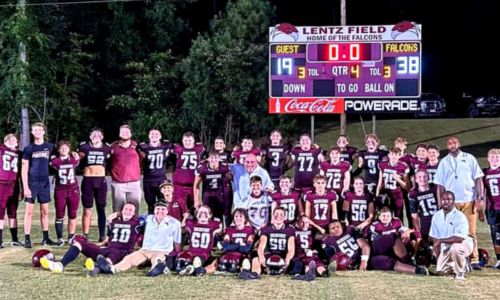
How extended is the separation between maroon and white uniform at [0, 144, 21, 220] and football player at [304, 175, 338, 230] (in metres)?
4.09

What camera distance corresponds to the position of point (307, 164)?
11.1m

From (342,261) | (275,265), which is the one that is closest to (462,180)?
(342,261)

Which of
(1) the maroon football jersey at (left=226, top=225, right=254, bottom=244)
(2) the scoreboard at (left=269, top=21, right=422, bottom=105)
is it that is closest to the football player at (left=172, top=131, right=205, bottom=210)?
(1) the maroon football jersey at (left=226, top=225, right=254, bottom=244)

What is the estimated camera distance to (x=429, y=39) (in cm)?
3972

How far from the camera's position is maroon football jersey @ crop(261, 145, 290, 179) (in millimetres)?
11352

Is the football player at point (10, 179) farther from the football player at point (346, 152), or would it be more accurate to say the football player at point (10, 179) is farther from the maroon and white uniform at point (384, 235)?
the maroon and white uniform at point (384, 235)

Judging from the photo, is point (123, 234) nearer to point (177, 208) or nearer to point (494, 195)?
point (177, 208)

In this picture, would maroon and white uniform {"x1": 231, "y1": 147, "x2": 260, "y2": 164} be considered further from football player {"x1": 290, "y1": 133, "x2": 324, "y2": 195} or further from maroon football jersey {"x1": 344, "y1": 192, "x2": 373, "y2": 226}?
maroon football jersey {"x1": 344, "y1": 192, "x2": 373, "y2": 226}

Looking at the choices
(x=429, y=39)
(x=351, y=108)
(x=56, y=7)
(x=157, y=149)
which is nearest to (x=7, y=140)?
(x=157, y=149)

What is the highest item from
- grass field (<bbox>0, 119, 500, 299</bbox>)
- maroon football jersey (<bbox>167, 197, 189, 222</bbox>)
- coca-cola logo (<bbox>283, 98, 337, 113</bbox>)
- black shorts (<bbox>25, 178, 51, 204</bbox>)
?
coca-cola logo (<bbox>283, 98, 337, 113</bbox>)

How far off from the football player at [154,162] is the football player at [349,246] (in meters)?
2.73

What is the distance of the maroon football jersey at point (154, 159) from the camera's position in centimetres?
1108

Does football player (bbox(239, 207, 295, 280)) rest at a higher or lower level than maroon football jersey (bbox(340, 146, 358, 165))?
lower

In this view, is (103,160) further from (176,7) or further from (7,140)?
(176,7)
